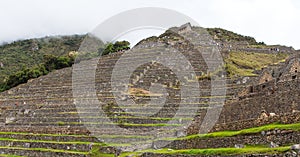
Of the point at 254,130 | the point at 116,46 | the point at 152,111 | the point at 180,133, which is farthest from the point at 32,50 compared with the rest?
the point at 254,130

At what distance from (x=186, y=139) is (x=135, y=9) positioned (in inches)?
504

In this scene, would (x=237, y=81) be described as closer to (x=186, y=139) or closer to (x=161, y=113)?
(x=161, y=113)

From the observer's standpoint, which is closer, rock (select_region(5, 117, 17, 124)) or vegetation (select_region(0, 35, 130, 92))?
rock (select_region(5, 117, 17, 124))

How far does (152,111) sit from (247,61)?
27702 mm

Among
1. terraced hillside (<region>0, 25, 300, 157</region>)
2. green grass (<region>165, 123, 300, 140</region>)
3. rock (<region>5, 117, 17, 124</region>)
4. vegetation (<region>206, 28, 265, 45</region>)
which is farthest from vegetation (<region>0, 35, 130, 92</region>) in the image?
green grass (<region>165, 123, 300, 140</region>)

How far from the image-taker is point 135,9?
30.1m

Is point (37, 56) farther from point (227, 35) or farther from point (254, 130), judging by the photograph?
point (254, 130)

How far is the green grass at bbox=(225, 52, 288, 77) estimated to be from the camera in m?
49.2

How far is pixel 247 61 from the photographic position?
56.5 m

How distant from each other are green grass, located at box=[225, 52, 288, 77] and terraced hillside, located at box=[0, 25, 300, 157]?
216mm

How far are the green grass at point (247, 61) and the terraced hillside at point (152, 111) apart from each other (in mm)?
216

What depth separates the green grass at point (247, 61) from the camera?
49231 millimetres

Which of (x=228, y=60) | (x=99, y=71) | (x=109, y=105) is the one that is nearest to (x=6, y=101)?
(x=99, y=71)

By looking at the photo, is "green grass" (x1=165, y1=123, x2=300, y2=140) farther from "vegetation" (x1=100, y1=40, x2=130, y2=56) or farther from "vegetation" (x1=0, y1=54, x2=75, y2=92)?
"vegetation" (x1=100, y1=40, x2=130, y2=56)
